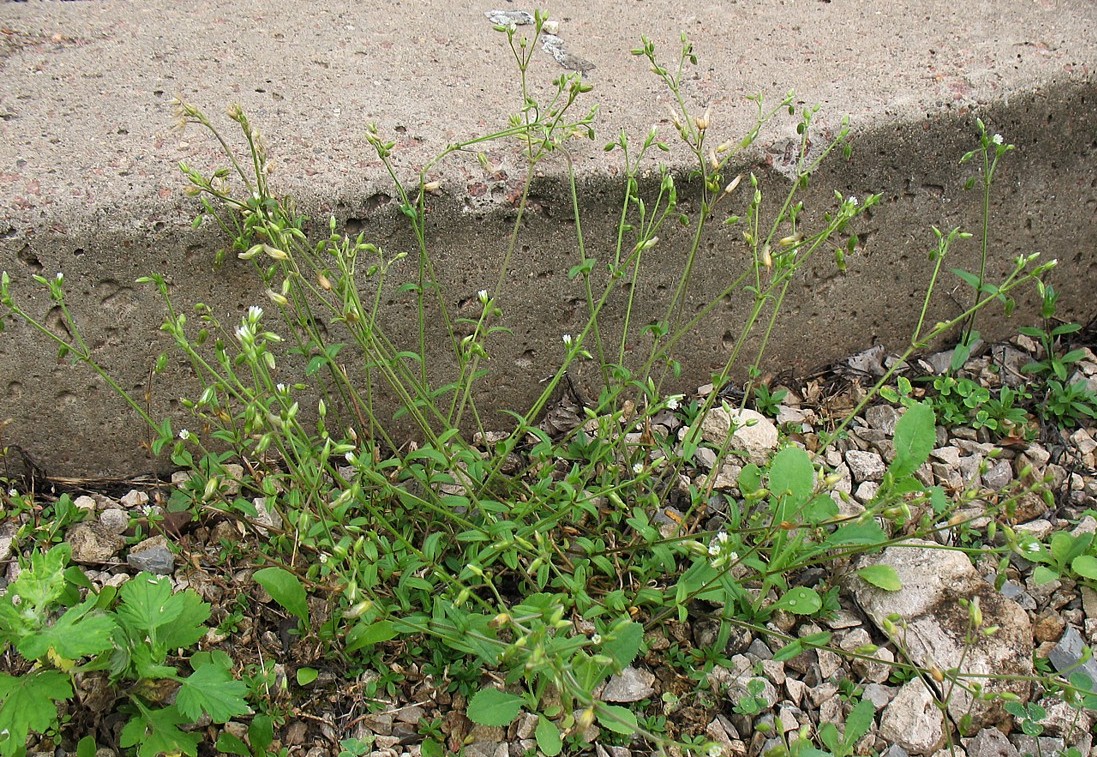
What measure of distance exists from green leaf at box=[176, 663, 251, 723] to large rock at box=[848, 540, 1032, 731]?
1327mm

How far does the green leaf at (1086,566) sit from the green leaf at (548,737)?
4.20 feet

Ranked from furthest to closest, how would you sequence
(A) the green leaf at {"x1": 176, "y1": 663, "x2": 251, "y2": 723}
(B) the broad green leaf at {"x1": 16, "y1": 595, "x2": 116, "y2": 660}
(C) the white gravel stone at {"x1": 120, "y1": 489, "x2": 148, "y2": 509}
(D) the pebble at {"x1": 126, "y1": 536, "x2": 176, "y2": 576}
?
(C) the white gravel stone at {"x1": 120, "y1": 489, "x2": 148, "y2": 509} < (D) the pebble at {"x1": 126, "y1": 536, "x2": 176, "y2": 576} < (A) the green leaf at {"x1": 176, "y1": 663, "x2": 251, "y2": 723} < (B) the broad green leaf at {"x1": 16, "y1": 595, "x2": 116, "y2": 660}

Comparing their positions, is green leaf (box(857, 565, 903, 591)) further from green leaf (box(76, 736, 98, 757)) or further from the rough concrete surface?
green leaf (box(76, 736, 98, 757))

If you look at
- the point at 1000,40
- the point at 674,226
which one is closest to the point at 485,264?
the point at 674,226

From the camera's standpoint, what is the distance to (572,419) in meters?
2.70

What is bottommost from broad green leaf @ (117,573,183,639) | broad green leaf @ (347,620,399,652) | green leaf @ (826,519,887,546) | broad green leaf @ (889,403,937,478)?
broad green leaf @ (347,620,399,652)

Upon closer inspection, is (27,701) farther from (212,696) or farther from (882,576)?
(882,576)

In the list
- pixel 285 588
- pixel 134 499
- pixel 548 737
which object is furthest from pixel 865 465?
pixel 134 499

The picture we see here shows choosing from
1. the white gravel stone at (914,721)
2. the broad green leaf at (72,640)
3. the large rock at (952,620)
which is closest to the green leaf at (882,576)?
the large rock at (952,620)

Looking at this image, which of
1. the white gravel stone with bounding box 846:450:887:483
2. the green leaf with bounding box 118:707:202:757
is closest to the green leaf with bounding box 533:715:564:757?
the green leaf with bounding box 118:707:202:757

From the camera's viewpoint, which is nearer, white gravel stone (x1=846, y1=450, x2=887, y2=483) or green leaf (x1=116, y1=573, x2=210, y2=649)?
green leaf (x1=116, y1=573, x2=210, y2=649)

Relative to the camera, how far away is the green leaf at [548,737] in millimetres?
1880

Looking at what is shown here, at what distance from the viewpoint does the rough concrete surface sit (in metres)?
2.28

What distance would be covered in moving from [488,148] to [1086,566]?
1.73 metres
